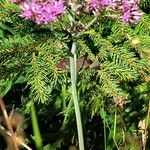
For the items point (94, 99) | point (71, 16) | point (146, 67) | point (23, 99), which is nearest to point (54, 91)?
point (23, 99)

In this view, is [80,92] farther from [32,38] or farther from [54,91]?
[32,38]

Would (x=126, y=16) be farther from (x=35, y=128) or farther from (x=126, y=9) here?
(x=35, y=128)

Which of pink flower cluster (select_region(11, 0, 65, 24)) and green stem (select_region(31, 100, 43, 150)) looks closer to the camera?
pink flower cluster (select_region(11, 0, 65, 24))

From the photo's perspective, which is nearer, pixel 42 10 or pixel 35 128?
pixel 42 10

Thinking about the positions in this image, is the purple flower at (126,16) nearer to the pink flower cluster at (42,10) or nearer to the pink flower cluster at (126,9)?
the pink flower cluster at (126,9)

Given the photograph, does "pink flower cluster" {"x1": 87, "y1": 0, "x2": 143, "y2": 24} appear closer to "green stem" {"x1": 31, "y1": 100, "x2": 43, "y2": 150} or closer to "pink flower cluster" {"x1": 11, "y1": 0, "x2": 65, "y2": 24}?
"pink flower cluster" {"x1": 11, "y1": 0, "x2": 65, "y2": 24}

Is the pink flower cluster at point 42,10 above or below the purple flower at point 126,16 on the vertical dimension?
above

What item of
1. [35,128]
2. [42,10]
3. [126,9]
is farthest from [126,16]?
[35,128]

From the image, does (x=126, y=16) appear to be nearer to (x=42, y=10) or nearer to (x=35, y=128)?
(x=42, y=10)

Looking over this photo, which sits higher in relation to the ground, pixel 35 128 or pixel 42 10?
pixel 42 10

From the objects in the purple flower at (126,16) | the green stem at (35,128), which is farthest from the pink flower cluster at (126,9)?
the green stem at (35,128)

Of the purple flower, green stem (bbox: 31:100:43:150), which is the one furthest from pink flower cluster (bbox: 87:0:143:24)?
green stem (bbox: 31:100:43:150)
